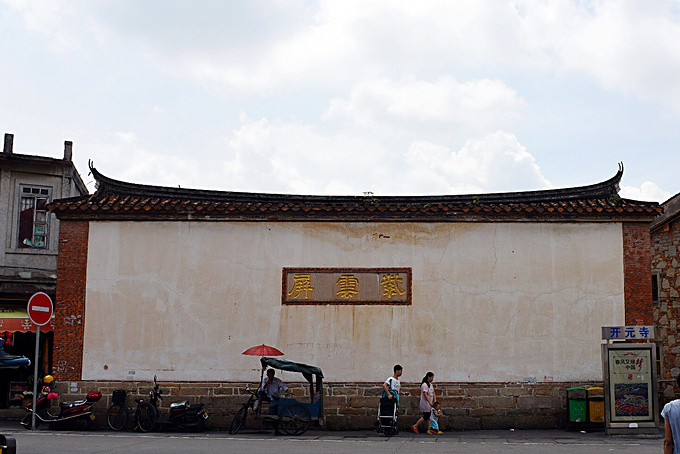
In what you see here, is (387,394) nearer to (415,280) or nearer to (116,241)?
(415,280)

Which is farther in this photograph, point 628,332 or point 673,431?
point 628,332

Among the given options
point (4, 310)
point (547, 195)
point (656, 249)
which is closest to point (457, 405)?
point (547, 195)

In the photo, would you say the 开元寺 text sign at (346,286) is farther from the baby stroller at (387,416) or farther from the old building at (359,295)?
the baby stroller at (387,416)

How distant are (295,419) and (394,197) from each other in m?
5.92

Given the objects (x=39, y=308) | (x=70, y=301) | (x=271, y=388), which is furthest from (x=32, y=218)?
(x=271, y=388)

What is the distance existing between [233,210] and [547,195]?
7.62 m

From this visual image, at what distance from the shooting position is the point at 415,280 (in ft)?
53.3

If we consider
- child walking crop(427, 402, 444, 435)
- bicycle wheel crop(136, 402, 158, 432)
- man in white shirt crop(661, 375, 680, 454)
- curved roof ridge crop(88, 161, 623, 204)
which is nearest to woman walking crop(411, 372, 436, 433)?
child walking crop(427, 402, 444, 435)

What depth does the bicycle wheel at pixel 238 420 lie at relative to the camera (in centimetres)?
1502

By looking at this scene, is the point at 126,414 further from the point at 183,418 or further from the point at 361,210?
the point at 361,210

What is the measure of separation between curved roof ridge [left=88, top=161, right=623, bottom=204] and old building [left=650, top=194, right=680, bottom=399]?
5.53 meters

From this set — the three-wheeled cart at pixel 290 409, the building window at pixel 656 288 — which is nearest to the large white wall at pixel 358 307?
the three-wheeled cart at pixel 290 409

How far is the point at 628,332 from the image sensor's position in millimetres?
14812

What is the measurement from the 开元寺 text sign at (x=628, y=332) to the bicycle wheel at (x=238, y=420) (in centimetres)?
743
